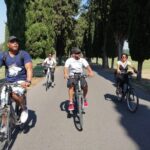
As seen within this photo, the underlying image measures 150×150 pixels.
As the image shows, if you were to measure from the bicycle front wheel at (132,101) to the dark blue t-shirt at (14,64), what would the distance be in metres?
4.98

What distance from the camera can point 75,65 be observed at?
11516 millimetres

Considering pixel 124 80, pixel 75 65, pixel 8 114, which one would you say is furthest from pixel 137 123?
pixel 8 114

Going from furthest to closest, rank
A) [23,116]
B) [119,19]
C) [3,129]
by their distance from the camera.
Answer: [119,19]
[23,116]
[3,129]

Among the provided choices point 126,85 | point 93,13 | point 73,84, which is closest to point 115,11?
point 93,13

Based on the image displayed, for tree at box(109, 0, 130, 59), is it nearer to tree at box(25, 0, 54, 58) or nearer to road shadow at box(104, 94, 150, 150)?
tree at box(25, 0, 54, 58)

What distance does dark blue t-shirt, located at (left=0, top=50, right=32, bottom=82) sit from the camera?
870cm

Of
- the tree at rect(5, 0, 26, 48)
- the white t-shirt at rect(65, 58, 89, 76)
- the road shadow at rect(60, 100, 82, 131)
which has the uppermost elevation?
the tree at rect(5, 0, 26, 48)

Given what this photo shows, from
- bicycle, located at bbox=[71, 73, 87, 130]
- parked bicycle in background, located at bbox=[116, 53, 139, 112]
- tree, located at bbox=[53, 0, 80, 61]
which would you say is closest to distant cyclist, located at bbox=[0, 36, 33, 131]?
bicycle, located at bbox=[71, 73, 87, 130]

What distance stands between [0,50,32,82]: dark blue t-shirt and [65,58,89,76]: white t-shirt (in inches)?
110

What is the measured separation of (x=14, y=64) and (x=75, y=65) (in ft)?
10.0

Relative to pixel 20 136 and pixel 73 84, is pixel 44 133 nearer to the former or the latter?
pixel 20 136

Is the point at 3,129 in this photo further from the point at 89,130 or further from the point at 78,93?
the point at 78,93

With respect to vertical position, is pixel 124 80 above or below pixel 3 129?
Answer: above

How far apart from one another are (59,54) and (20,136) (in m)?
63.3
